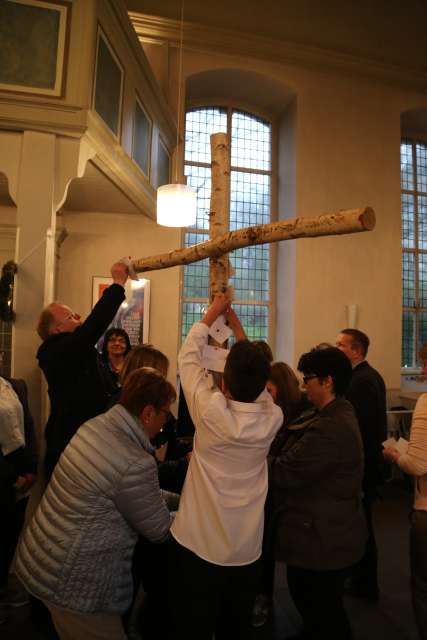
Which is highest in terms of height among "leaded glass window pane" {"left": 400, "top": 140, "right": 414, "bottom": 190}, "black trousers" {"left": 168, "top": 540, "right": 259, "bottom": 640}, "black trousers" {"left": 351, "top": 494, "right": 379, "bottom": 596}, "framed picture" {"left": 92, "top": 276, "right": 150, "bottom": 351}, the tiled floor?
"leaded glass window pane" {"left": 400, "top": 140, "right": 414, "bottom": 190}

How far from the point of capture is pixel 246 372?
4.96 feet

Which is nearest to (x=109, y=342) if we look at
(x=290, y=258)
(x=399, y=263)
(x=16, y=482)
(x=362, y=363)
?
(x=16, y=482)

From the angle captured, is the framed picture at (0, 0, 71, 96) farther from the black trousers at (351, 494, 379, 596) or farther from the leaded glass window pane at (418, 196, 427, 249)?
the leaded glass window pane at (418, 196, 427, 249)

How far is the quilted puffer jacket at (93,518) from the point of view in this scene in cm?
154

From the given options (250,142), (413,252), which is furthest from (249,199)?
(413,252)

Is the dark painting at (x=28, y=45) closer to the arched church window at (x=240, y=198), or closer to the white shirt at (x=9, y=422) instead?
the white shirt at (x=9, y=422)

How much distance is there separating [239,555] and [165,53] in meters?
6.28

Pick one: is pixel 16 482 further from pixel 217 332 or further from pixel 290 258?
pixel 290 258

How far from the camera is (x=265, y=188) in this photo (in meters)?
7.41

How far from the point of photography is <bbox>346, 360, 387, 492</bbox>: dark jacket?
2.83m

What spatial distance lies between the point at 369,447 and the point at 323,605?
1206 mm

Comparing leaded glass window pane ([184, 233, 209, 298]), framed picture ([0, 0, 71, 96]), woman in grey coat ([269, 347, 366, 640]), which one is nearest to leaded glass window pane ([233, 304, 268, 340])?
leaded glass window pane ([184, 233, 209, 298])

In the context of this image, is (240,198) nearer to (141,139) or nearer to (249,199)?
(249,199)

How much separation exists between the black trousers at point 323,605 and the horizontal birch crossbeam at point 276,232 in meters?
1.35
